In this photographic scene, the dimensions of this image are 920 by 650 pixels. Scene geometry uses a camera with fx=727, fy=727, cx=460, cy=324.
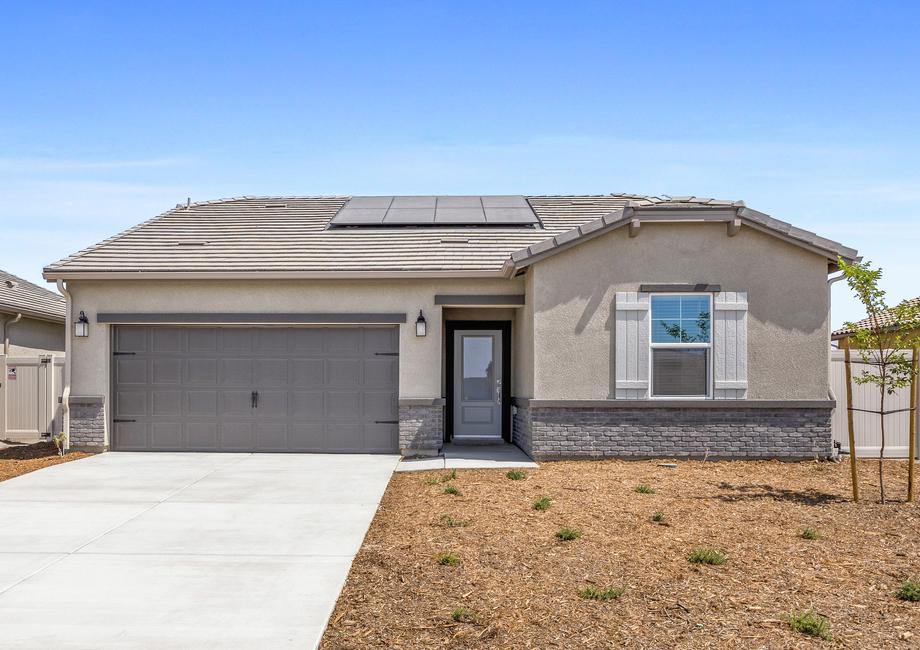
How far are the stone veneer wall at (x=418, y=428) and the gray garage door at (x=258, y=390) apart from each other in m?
0.23

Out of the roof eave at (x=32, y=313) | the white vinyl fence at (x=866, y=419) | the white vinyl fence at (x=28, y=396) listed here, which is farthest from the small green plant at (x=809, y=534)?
the roof eave at (x=32, y=313)

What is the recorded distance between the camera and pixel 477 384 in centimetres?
1378

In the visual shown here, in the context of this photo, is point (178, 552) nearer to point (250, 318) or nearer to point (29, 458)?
point (250, 318)

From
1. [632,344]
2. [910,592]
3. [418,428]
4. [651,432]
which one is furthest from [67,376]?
[910,592]

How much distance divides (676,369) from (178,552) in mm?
7800

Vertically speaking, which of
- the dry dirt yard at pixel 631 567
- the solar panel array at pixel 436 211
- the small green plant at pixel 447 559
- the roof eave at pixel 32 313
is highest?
the solar panel array at pixel 436 211

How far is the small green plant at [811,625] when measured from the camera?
15.0ft

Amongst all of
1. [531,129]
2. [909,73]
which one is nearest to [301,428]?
[531,129]

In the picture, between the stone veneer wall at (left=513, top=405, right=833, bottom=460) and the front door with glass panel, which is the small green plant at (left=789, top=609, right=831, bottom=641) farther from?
the front door with glass panel

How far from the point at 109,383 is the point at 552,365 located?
7614mm

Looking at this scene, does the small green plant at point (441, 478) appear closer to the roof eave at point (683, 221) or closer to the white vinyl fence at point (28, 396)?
the roof eave at point (683, 221)

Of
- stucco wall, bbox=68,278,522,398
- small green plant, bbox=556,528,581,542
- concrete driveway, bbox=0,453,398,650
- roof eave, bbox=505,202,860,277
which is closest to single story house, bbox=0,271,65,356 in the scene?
stucco wall, bbox=68,278,522,398

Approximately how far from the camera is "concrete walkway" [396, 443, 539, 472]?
10984mm

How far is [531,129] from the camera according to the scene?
13523 mm
